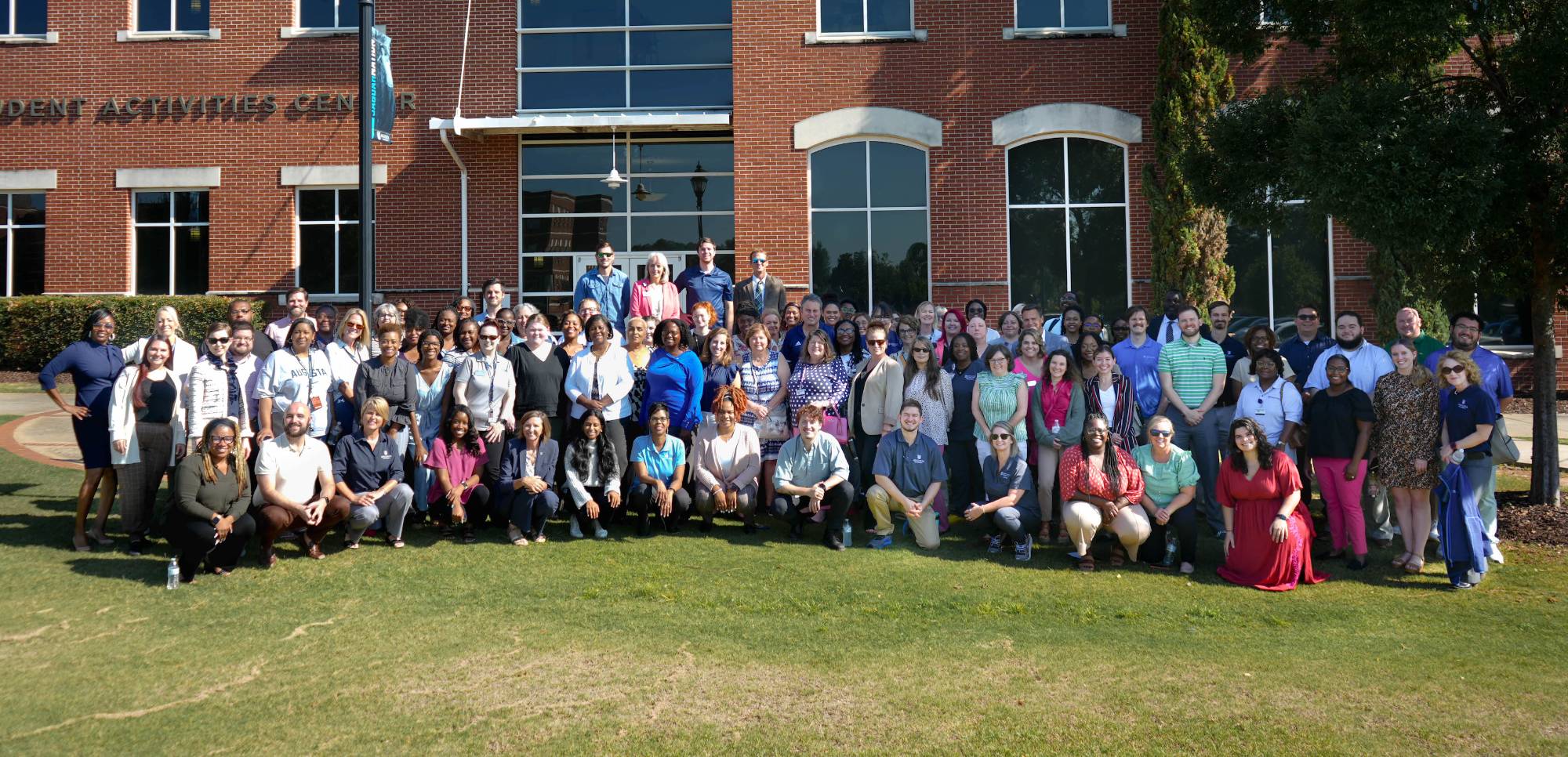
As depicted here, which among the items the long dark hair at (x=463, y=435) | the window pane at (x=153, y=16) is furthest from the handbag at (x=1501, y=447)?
the window pane at (x=153, y=16)

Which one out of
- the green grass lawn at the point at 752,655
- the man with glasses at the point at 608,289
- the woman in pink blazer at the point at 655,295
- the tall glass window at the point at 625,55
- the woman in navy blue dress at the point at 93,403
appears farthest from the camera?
the tall glass window at the point at 625,55

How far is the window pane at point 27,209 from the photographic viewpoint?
18.1m

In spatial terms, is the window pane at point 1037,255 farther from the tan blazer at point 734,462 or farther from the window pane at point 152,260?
the window pane at point 152,260

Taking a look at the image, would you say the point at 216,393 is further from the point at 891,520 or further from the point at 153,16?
the point at 153,16

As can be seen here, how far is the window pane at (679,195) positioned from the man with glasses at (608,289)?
6336 mm

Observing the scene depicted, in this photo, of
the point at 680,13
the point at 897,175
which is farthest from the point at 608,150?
the point at 897,175

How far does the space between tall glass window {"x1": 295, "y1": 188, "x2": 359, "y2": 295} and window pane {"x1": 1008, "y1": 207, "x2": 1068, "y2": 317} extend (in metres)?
10.6

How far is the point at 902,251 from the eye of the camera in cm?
1664

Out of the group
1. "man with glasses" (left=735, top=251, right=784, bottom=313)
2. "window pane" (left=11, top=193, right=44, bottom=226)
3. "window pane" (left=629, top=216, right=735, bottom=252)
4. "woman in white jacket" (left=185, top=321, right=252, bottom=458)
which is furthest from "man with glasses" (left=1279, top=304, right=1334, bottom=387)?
"window pane" (left=11, top=193, right=44, bottom=226)

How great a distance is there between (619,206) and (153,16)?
27.2 feet

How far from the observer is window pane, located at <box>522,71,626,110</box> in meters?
17.5

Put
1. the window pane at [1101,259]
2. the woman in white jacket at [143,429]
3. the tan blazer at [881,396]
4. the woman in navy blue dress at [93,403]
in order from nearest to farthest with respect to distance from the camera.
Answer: the woman in white jacket at [143,429], the woman in navy blue dress at [93,403], the tan blazer at [881,396], the window pane at [1101,259]

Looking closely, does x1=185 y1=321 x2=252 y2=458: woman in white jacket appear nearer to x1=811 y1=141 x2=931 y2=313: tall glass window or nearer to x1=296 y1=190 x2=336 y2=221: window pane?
x1=811 y1=141 x2=931 y2=313: tall glass window

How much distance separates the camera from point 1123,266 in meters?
16.5
